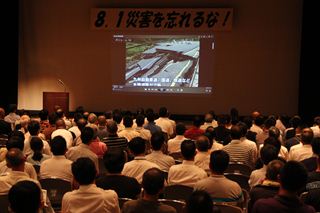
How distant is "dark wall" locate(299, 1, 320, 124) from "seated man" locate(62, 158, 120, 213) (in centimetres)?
915

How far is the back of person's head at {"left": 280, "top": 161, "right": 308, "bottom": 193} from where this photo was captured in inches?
122

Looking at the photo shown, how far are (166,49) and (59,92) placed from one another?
3143 millimetres

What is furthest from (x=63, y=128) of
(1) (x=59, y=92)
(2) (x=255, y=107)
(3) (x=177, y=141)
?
(2) (x=255, y=107)

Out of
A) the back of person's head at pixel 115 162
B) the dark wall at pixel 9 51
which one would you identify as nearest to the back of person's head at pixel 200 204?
the back of person's head at pixel 115 162

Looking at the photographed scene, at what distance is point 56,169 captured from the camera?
491 cm

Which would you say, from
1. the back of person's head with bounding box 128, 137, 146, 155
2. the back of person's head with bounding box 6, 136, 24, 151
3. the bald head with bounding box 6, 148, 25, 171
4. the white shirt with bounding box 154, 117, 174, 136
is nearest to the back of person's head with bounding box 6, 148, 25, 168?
the bald head with bounding box 6, 148, 25, 171

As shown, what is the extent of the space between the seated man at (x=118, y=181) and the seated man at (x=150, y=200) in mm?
769

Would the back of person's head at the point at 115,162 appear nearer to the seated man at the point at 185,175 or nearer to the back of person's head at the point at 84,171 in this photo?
the back of person's head at the point at 84,171

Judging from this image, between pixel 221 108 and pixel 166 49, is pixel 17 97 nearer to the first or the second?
pixel 166 49

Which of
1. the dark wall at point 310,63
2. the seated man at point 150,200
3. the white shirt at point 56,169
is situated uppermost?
the dark wall at point 310,63

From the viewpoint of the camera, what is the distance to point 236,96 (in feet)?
42.7

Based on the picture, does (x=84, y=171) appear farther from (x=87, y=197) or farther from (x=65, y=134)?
(x=65, y=134)

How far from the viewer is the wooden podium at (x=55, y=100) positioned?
1299 centimetres

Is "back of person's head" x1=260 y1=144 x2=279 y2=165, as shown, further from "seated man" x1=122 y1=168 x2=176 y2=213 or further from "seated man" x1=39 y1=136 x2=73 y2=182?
"seated man" x1=39 y1=136 x2=73 y2=182
